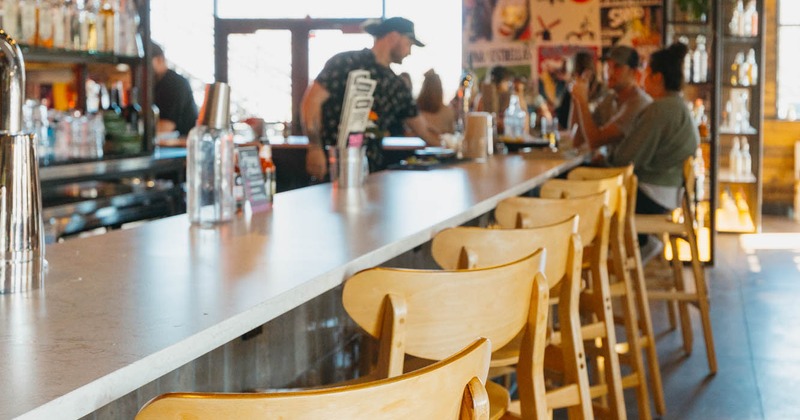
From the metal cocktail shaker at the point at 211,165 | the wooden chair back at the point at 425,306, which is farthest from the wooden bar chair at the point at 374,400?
the metal cocktail shaker at the point at 211,165

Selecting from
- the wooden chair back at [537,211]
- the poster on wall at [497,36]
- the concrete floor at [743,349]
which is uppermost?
the poster on wall at [497,36]

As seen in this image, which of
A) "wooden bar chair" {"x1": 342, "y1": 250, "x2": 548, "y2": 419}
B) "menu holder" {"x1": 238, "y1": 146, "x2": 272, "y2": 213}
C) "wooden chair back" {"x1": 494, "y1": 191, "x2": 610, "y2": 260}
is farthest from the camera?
"wooden chair back" {"x1": 494, "y1": 191, "x2": 610, "y2": 260}

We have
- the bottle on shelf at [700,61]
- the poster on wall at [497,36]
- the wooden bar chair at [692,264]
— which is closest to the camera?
the wooden bar chair at [692,264]

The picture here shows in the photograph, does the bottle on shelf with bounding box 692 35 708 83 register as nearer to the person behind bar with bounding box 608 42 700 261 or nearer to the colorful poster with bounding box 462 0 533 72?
the colorful poster with bounding box 462 0 533 72

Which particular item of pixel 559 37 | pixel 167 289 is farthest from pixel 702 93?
pixel 167 289

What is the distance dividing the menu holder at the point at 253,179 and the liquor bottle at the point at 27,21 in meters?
2.13

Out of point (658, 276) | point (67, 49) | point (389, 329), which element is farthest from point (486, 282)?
point (658, 276)

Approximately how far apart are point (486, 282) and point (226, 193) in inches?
32.9

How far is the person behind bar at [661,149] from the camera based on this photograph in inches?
213

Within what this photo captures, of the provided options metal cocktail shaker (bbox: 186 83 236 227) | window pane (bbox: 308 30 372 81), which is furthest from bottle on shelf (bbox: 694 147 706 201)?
metal cocktail shaker (bbox: 186 83 236 227)

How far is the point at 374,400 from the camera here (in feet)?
3.78

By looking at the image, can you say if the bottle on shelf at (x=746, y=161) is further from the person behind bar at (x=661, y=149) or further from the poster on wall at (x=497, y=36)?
the person behind bar at (x=661, y=149)

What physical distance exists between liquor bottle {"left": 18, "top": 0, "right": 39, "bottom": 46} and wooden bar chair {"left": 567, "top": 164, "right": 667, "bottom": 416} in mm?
2474

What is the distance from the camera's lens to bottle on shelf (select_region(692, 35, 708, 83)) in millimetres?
7559
